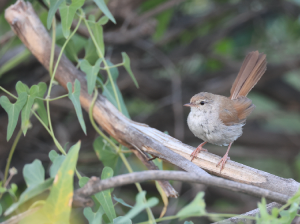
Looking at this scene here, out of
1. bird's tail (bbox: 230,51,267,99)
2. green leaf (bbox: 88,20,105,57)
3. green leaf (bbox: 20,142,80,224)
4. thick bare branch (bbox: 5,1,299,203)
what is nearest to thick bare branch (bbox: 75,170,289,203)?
green leaf (bbox: 20,142,80,224)

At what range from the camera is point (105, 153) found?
2574mm

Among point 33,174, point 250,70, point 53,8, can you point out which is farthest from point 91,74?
point 250,70

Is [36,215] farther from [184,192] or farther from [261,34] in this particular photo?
[261,34]

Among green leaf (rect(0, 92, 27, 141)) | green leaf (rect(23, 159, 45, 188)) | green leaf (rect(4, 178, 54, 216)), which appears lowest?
green leaf (rect(4, 178, 54, 216))

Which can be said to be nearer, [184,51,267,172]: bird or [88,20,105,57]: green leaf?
[88,20,105,57]: green leaf

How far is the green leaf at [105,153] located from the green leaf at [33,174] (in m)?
1.21

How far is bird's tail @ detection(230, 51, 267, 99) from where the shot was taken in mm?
3221

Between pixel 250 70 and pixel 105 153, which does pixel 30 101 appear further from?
pixel 250 70

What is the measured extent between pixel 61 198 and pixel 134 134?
3.42 feet

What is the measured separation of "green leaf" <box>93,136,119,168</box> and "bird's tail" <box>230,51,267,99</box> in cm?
163

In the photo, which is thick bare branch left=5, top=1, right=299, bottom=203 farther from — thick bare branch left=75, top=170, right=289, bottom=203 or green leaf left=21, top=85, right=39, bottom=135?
green leaf left=21, top=85, right=39, bottom=135

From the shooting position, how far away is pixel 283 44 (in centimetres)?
509

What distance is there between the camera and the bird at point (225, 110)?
2969 mm

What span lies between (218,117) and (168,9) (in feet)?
7.28
